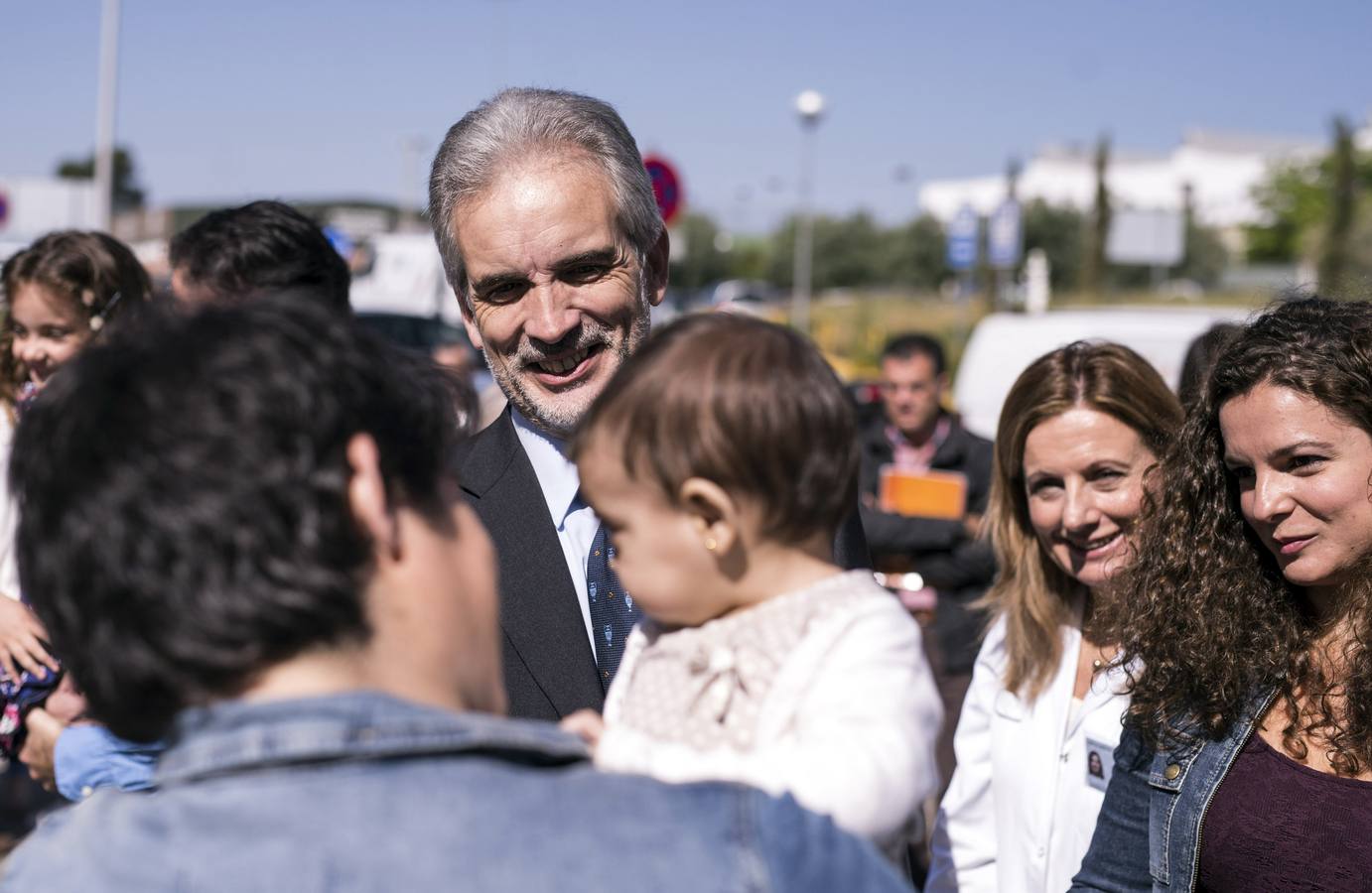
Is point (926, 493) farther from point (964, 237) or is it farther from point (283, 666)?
point (964, 237)

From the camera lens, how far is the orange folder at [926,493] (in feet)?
23.5

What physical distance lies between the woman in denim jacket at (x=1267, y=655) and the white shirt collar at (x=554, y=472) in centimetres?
121

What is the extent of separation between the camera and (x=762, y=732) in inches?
58.7

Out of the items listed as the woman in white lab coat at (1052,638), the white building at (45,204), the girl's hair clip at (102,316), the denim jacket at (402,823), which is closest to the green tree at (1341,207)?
the white building at (45,204)

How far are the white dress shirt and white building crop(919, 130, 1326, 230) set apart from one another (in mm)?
96522

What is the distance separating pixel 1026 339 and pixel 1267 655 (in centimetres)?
972

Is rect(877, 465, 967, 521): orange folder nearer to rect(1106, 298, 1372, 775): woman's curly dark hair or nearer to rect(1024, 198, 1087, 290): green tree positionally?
rect(1106, 298, 1372, 775): woman's curly dark hair

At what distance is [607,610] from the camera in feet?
8.14

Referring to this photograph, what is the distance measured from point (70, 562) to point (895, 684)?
34.4 inches

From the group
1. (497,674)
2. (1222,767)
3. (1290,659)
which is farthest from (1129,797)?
(497,674)

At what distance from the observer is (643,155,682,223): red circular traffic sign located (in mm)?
8581

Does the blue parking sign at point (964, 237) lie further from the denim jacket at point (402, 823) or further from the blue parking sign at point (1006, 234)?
the denim jacket at point (402, 823)

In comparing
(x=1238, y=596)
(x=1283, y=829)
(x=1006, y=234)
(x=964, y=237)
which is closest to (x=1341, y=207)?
(x=1006, y=234)

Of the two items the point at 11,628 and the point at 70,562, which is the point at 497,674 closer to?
the point at 70,562
